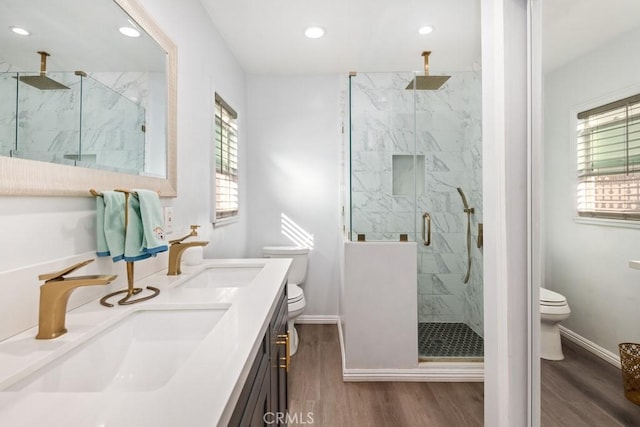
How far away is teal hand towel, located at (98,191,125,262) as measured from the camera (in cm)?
109

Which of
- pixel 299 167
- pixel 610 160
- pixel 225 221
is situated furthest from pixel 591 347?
pixel 299 167

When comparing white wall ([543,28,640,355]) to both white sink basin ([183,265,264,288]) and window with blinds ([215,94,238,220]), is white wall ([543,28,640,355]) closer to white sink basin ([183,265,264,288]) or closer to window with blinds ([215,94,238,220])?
white sink basin ([183,265,264,288])

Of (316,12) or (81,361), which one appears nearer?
(81,361)

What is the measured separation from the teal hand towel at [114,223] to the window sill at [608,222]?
1.51 m

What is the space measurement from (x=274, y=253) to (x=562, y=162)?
7.99 ft

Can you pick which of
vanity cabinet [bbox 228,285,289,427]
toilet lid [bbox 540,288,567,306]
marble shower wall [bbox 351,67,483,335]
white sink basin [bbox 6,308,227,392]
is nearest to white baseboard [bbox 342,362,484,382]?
marble shower wall [bbox 351,67,483,335]

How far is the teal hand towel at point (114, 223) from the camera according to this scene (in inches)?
42.8

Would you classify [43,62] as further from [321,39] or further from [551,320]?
[321,39]

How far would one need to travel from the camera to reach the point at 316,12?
7.37ft

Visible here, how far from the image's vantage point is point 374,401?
6.61 feet

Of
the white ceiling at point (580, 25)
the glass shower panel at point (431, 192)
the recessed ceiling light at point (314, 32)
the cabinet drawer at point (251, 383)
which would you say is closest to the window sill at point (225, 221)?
the glass shower panel at point (431, 192)

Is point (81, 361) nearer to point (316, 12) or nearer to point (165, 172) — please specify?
point (165, 172)

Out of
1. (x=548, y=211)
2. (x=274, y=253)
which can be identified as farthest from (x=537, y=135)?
(x=274, y=253)

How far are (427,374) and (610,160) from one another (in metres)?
1.87
